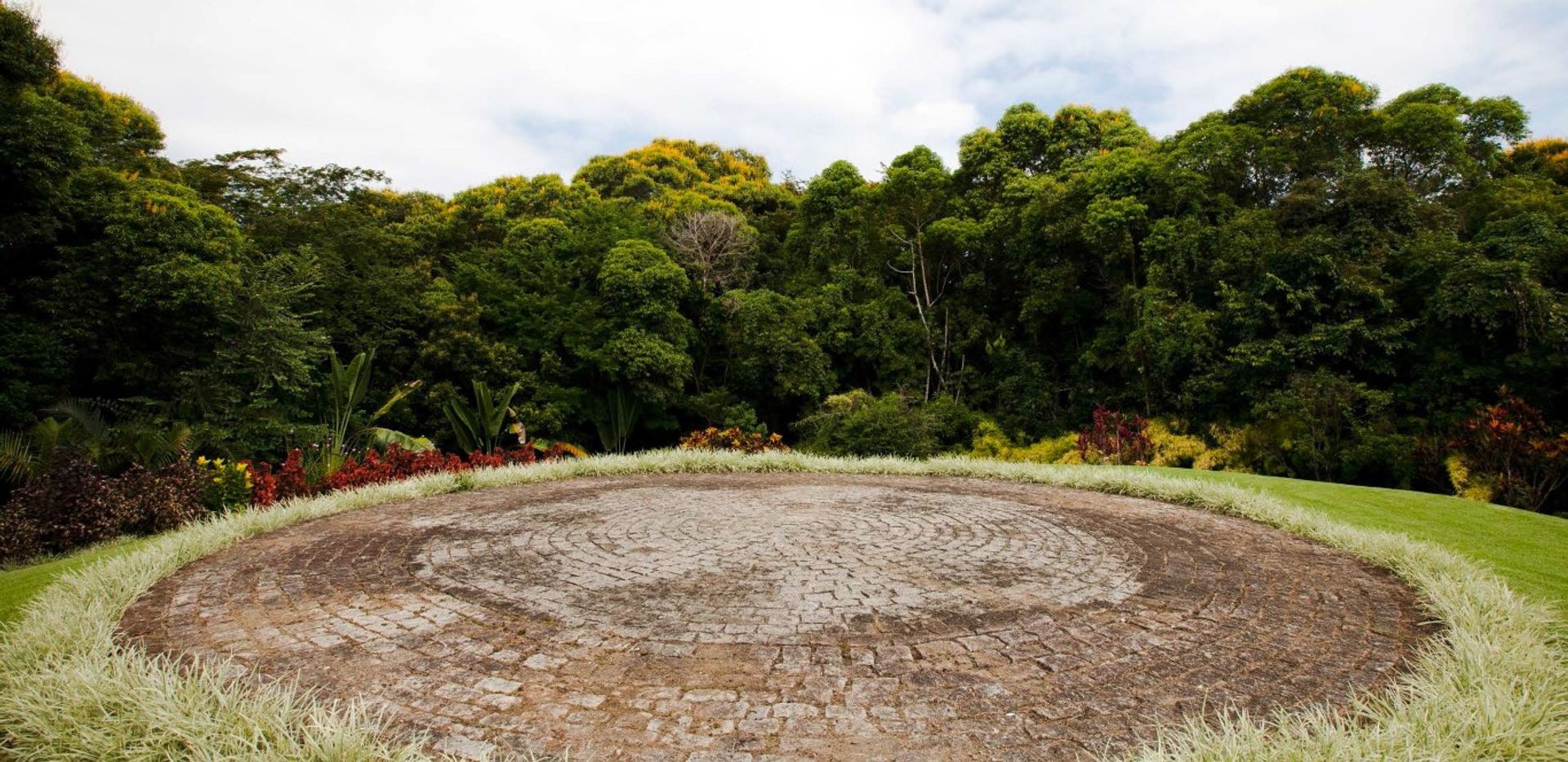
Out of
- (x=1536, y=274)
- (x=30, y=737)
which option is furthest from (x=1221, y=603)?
(x=1536, y=274)

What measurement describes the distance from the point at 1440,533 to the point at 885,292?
45.4 feet

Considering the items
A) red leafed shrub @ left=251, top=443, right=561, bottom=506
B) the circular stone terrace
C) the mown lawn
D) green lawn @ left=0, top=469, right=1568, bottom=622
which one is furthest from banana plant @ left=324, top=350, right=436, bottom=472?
the circular stone terrace

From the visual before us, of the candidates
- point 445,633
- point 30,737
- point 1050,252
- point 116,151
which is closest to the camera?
point 30,737

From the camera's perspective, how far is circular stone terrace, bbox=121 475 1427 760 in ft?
7.97

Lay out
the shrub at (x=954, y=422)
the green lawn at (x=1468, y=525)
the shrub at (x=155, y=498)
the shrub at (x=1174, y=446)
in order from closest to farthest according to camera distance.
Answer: the green lawn at (x=1468, y=525) → the shrub at (x=155, y=498) → the shrub at (x=1174, y=446) → the shrub at (x=954, y=422)

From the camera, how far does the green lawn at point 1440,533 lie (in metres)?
4.11

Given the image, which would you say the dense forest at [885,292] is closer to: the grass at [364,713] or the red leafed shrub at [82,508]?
the red leafed shrub at [82,508]

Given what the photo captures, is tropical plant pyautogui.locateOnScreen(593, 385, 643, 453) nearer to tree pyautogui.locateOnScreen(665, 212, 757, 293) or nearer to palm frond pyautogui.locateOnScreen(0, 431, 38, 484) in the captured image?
tree pyautogui.locateOnScreen(665, 212, 757, 293)

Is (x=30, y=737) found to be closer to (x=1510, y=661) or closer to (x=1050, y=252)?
(x=1510, y=661)

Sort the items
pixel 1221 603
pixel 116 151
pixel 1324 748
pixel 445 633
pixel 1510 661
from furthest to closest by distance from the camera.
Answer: pixel 116 151
pixel 1221 603
pixel 445 633
pixel 1510 661
pixel 1324 748

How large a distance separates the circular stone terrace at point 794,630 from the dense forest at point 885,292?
6.04 meters

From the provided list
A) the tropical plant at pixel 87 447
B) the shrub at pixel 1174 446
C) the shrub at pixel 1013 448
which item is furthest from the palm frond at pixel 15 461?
the shrub at pixel 1174 446

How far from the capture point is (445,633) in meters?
3.21

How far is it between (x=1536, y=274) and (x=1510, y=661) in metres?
11.6
